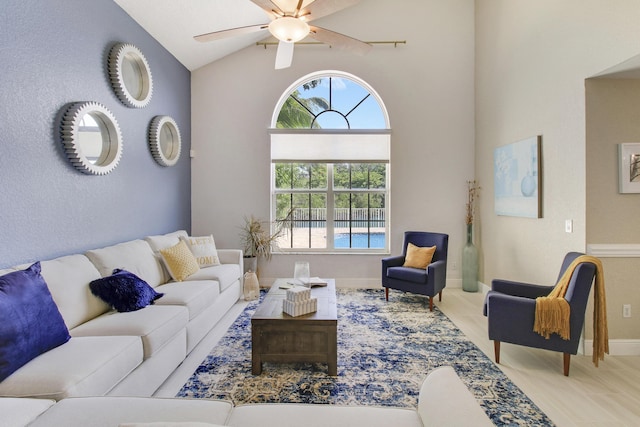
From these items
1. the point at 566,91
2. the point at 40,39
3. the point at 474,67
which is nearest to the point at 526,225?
the point at 566,91

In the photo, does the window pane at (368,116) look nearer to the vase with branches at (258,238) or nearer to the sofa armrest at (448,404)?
the vase with branches at (258,238)

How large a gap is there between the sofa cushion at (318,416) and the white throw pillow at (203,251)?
2.80m

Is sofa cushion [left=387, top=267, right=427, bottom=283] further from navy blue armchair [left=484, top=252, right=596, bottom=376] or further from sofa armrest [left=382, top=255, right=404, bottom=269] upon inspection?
navy blue armchair [left=484, top=252, right=596, bottom=376]

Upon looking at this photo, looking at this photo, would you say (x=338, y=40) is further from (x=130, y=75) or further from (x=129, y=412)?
(x=129, y=412)

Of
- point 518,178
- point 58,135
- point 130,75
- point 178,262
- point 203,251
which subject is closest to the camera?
point 58,135

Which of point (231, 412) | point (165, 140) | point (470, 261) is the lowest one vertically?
point (231, 412)

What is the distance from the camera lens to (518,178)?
3637mm

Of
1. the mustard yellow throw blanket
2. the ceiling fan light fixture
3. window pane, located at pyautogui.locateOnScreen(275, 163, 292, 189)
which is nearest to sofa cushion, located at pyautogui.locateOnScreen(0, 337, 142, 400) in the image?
the ceiling fan light fixture

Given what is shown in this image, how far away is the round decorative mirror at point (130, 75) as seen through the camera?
10.0 feet

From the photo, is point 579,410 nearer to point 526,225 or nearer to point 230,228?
point 526,225

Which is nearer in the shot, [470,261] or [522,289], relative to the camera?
[522,289]

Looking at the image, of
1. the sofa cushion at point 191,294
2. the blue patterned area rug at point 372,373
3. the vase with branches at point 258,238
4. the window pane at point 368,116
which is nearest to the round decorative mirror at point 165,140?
the vase with branches at point 258,238

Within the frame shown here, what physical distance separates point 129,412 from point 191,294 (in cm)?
171

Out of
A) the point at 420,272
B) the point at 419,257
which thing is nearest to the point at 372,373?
the point at 420,272
